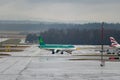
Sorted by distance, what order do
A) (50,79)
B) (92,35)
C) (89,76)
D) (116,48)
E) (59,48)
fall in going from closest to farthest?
1. (50,79)
2. (89,76)
3. (59,48)
4. (116,48)
5. (92,35)

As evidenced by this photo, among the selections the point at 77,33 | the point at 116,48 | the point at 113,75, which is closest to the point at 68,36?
the point at 77,33

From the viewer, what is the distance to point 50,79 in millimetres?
40500

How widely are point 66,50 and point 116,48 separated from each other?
48.0 ft

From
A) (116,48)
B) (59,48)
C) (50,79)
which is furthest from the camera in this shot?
(116,48)

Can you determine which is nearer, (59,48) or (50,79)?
(50,79)

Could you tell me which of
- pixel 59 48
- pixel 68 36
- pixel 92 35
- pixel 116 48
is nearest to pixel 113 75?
pixel 59 48

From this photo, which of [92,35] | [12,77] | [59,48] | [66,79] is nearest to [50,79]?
[66,79]

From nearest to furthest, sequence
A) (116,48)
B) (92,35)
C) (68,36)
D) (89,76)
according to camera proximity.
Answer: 1. (89,76)
2. (116,48)
3. (92,35)
4. (68,36)

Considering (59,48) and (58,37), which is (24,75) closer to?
(59,48)

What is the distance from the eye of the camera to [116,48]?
10806 centimetres

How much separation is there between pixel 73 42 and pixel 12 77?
129 metres

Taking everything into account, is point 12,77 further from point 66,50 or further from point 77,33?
point 77,33

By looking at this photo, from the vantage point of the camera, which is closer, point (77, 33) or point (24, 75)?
point (24, 75)

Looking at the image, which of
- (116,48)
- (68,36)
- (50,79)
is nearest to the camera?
(50,79)
